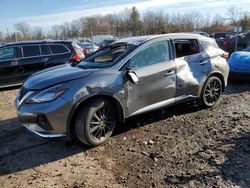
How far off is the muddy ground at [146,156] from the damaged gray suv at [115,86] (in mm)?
388

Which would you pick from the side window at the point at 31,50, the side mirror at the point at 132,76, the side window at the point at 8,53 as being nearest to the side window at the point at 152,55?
the side mirror at the point at 132,76

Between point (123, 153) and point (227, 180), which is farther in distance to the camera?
point (123, 153)

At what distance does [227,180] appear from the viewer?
346cm

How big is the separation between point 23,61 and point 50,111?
6.12 metres

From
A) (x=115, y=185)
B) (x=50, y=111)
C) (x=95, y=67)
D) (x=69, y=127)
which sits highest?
(x=95, y=67)

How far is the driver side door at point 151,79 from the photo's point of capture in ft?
15.8

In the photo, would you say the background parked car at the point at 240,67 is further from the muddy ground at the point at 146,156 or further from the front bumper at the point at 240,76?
the muddy ground at the point at 146,156

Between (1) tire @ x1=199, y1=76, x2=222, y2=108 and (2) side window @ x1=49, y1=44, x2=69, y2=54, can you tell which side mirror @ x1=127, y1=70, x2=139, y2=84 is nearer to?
(1) tire @ x1=199, y1=76, x2=222, y2=108

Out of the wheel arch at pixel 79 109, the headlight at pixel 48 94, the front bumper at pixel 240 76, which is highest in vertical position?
the headlight at pixel 48 94

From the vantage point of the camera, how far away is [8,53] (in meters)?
9.52

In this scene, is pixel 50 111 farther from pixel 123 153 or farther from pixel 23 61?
pixel 23 61

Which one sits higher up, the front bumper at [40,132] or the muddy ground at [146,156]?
the front bumper at [40,132]

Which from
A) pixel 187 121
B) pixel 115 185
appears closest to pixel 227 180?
pixel 115 185

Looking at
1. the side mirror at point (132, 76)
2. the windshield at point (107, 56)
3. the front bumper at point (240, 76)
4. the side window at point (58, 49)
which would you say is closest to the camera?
the side mirror at point (132, 76)
